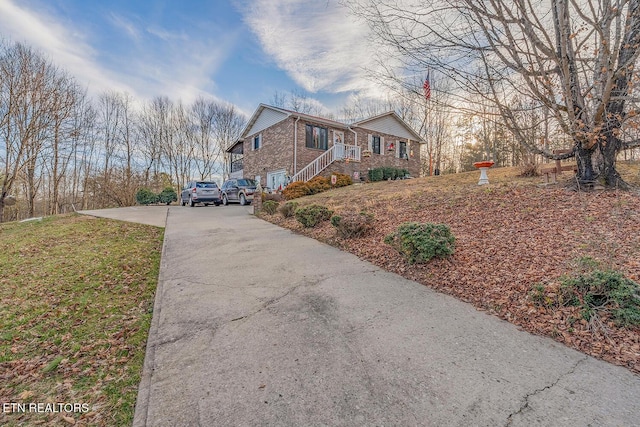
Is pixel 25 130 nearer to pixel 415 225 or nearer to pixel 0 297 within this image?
pixel 0 297

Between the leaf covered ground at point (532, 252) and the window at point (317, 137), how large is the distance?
1135cm

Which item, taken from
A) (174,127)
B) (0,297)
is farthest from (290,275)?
(174,127)

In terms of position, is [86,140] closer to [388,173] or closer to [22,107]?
[22,107]

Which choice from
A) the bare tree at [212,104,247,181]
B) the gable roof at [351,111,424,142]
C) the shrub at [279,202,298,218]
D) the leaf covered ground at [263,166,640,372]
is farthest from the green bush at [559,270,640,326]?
the bare tree at [212,104,247,181]

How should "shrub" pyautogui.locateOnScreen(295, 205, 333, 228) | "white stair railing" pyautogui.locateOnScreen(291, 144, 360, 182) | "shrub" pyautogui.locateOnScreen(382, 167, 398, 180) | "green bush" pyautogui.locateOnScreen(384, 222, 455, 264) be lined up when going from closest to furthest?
1. "green bush" pyautogui.locateOnScreen(384, 222, 455, 264)
2. "shrub" pyautogui.locateOnScreen(295, 205, 333, 228)
3. "white stair railing" pyautogui.locateOnScreen(291, 144, 360, 182)
4. "shrub" pyautogui.locateOnScreen(382, 167, 398, 180)

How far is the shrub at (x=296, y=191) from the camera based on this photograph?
13.6m

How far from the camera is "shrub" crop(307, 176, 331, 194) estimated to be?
46.6ft

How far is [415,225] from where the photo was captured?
4.56 metres

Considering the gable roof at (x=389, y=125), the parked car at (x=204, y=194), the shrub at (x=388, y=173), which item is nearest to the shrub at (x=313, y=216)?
the parked car at (x=204, y=194)

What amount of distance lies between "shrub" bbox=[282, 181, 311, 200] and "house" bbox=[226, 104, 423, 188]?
2.13 metres

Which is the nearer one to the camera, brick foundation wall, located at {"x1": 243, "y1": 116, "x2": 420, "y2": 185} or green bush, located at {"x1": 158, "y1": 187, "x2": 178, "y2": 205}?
brick foundation wall, located at {"x1": 243, "y1": 116, "x2": 420, "y2": 185}

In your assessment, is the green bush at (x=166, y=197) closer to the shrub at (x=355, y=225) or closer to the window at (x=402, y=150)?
A: the window at (x=402, y=150)

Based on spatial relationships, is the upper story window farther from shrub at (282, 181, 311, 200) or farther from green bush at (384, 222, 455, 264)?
green bush at (384, 222, 455, 264)

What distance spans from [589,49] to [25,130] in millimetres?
Result: 22604
